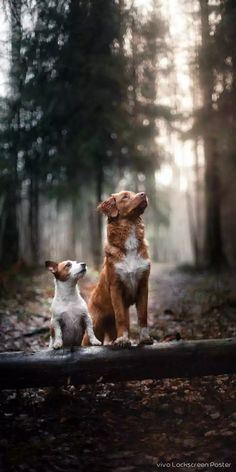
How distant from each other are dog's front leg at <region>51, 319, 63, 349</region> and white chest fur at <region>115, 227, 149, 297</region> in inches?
39.3

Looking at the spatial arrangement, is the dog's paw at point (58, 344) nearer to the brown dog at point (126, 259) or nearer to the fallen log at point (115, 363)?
the fallen log at point (115, 363)

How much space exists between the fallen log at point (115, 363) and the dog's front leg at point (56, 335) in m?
0.18

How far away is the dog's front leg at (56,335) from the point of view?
18.1 feet

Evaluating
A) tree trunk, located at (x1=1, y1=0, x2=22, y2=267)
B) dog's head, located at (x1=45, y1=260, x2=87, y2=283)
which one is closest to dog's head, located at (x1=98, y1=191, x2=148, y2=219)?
dog's head, located at (x1=45, y1=260, x2=87, y2=283)

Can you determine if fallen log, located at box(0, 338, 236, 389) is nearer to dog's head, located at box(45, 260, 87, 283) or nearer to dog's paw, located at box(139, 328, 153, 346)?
dog's paw, located at box(139, 328, 153, 346)

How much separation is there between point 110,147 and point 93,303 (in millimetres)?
11993

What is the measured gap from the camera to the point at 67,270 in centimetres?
586

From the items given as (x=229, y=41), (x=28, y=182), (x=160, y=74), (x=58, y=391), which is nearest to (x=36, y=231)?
(x=28, y=182)

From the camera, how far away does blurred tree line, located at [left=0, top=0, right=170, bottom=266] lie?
7.94m

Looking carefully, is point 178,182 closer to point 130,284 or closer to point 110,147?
point 110,147

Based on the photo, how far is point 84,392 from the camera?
229 inches

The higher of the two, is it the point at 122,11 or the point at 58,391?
the point at 122,11

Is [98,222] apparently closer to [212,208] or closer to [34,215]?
[34,215]

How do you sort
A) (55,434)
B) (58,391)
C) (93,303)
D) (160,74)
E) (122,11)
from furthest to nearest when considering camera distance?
(160,74) < (122,11) < (93,303) < (58,391) < (55,434)
